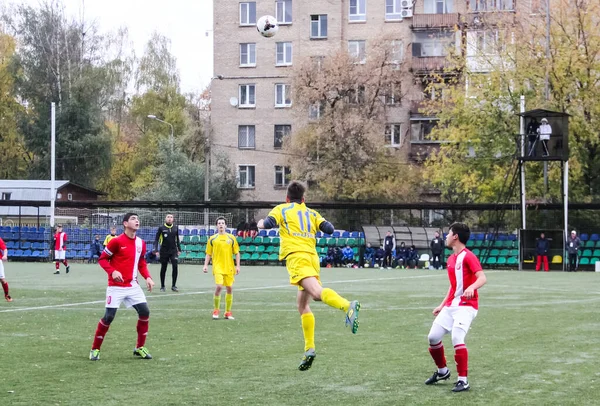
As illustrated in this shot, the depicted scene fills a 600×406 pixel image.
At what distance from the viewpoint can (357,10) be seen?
7369 cm

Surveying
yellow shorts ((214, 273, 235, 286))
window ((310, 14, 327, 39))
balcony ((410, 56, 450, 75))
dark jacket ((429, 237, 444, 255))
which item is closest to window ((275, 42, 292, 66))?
window ((310, 14, 327, 39))

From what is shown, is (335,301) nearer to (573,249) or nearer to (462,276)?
(462,276)

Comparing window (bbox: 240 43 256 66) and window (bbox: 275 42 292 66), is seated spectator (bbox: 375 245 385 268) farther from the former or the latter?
window (bbox: 240 43 256 66)

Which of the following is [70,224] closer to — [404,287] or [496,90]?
[496,90]

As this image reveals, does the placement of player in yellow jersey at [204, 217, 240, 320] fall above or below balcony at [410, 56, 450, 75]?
below

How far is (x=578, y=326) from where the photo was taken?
16297 mm

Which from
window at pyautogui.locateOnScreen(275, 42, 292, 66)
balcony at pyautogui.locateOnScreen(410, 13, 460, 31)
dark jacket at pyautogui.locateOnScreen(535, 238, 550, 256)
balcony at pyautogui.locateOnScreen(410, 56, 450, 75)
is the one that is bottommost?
dark jacket at pyautogui.locateOnScreen(535, 238, 550, 256)

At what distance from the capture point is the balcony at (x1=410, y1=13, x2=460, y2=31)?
230ft

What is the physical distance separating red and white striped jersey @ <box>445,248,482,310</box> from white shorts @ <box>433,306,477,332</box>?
0.05 m

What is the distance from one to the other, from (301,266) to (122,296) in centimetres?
277

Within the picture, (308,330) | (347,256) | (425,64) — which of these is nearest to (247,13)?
(425,64)

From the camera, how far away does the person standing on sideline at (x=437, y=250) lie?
45625 mm

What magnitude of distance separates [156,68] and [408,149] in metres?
27.5

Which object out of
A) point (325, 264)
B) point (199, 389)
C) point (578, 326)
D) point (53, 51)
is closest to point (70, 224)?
point (325, 264)
